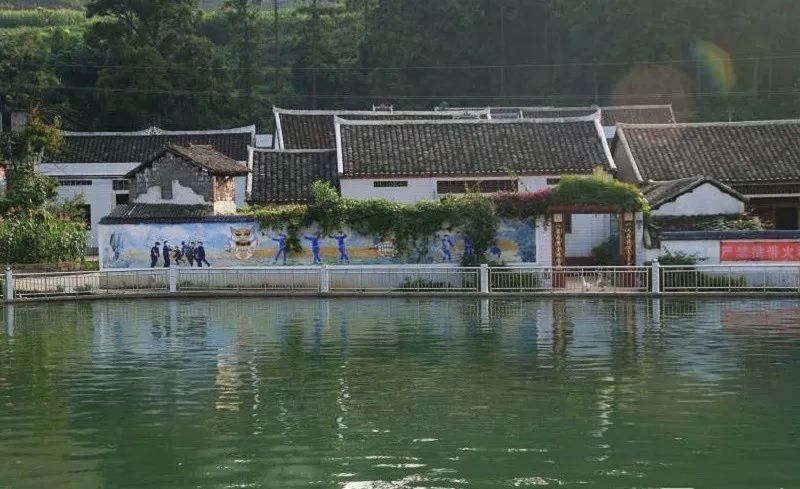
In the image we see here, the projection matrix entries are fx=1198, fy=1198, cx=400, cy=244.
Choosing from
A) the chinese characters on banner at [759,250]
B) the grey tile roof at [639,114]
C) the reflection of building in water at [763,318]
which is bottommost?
the reflection of building in water at [763,318]

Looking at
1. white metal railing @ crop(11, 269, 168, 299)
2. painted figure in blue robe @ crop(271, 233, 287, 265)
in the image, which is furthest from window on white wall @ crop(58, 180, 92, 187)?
white metal railing @ crop(11, 269, 168, 299)

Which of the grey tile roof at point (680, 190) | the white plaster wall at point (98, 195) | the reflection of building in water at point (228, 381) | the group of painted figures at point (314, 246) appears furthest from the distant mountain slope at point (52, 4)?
the reflection of building in water at point (228, 381)

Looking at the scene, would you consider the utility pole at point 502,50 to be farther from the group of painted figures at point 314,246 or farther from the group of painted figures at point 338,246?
the group of painted figures at point 314,246

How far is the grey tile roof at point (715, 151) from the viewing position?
42.9 meters

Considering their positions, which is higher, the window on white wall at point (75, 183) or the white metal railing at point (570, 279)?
the window on white wall at point (75, 183)

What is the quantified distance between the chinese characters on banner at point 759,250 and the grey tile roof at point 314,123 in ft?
73.7

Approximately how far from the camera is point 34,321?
28.3 meters

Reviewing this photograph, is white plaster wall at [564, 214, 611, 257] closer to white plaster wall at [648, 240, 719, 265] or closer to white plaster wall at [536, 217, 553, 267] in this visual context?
white plaster wall at [536, 217, 553, 267]

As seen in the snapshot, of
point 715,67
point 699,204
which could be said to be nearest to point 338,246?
point 699,204

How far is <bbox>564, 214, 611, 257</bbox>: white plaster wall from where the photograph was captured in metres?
40.4

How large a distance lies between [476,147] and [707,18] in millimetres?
29964

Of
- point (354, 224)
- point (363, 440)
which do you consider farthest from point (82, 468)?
point (354, 224)

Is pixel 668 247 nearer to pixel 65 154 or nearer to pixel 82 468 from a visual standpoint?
pixel 82 468

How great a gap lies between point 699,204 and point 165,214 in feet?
56.3
